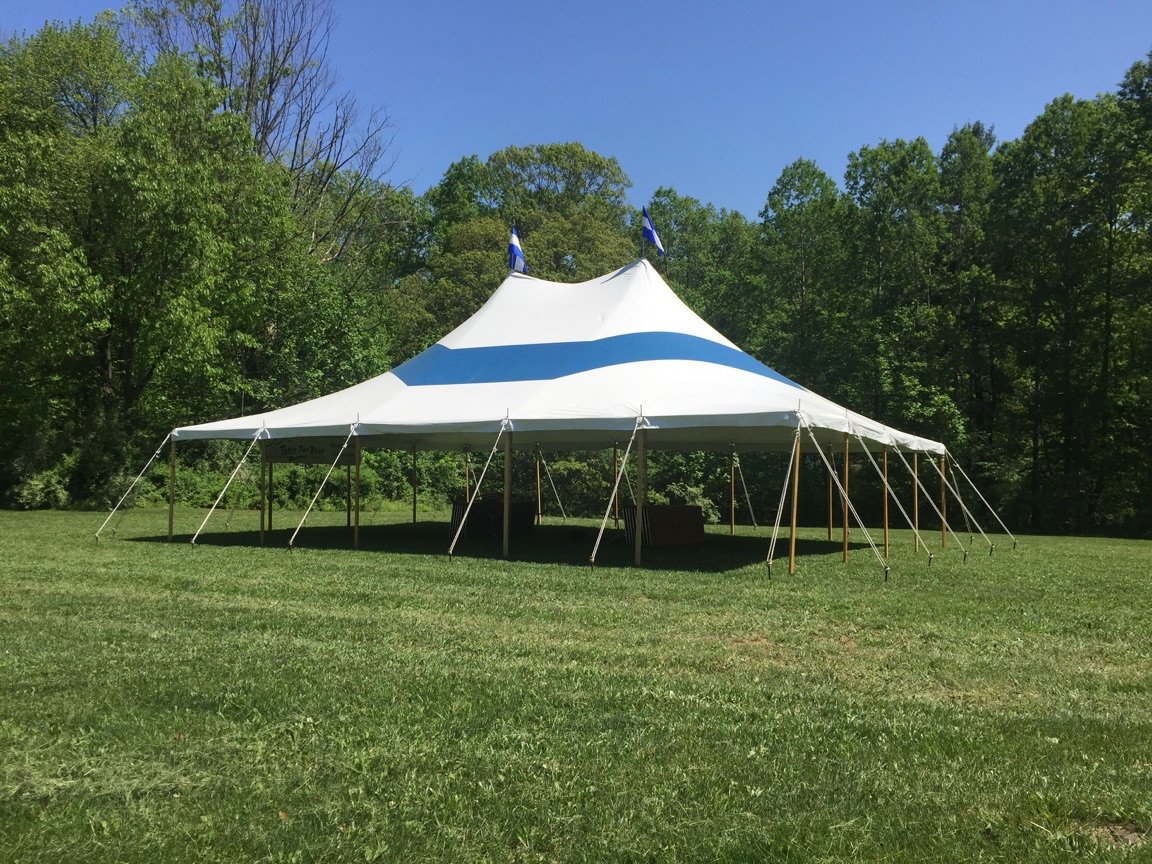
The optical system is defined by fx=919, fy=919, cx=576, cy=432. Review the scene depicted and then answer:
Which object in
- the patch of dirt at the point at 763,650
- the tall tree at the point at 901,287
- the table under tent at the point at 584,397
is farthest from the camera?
the tall tree at the point at 901,287

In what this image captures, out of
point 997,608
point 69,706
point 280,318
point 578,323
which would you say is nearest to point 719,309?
point 280,318

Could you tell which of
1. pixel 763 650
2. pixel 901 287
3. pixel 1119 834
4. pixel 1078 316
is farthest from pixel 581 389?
pixel 901 287

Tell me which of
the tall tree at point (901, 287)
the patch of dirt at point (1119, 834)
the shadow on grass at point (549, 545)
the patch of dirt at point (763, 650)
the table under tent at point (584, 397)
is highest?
the tall tree at point (901, 287)

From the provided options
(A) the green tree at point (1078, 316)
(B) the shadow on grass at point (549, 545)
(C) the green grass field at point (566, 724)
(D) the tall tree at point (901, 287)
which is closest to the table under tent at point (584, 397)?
(B) the shadow on grass at point (549, 545)

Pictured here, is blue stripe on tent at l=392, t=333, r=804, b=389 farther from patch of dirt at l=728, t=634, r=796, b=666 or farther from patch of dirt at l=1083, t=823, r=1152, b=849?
patch of dirt at l=1083, t=823, r=1152, b=849

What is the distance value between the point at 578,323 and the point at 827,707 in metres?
9.56

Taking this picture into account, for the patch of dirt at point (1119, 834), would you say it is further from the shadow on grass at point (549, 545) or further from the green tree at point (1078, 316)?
the green tree at point (1078, 316)

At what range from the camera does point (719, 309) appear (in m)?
31.0

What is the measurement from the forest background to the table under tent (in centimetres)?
918

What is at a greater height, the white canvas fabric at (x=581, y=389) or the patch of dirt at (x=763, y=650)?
the white canvas fabric at (x=581, y=389)

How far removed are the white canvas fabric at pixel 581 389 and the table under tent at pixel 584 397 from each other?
2 centimetres

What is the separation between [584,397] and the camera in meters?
11.1

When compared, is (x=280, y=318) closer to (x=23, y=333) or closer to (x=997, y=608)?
(x=23, y=333)

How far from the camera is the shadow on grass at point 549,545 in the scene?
1113 cm
